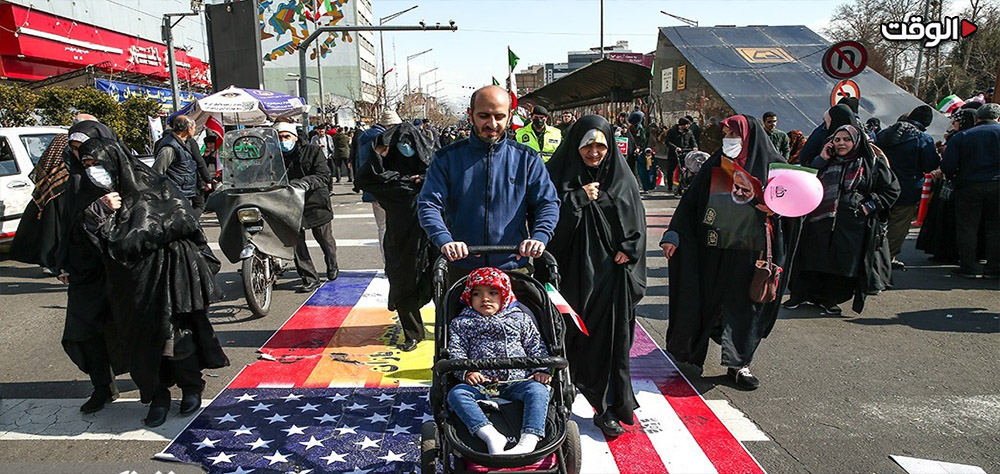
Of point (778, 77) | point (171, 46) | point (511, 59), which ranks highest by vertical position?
A: point (171, 46)

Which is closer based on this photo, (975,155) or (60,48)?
(975,155)

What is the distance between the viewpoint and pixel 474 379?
2.98 metres

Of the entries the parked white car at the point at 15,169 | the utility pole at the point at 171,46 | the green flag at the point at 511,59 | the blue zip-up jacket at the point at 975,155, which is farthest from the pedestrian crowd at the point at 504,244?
the utility pole at the point at 171,46

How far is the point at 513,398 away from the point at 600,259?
1239 mm

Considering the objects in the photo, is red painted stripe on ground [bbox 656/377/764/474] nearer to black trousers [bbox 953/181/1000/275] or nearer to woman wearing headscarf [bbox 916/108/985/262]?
black trousers [bbox 953/181/1000/275]

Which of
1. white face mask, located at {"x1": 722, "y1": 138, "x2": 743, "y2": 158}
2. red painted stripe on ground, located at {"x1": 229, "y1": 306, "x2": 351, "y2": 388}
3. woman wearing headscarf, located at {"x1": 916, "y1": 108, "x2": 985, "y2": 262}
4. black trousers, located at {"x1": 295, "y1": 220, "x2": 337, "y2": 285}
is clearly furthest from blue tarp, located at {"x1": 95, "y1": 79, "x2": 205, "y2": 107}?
woman wearing headscarf, located at {"x1": 916, "y1": 108, "x2": 985, "y2": 262}

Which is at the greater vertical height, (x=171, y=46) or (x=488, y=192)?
(x=171, y=46)

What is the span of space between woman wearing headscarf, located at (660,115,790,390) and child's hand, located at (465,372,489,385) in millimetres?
2006

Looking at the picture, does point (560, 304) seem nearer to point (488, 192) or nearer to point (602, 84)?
point (488, 192)

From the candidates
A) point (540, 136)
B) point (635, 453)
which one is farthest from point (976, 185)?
point (635, 453)

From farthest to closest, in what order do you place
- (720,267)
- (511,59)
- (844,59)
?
(511,59) < (844,59) < (720,267)

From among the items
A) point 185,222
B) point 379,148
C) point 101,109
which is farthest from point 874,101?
point 101,109

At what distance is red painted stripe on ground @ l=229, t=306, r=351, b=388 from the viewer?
4.83 m

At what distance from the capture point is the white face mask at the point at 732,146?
4.38 m
